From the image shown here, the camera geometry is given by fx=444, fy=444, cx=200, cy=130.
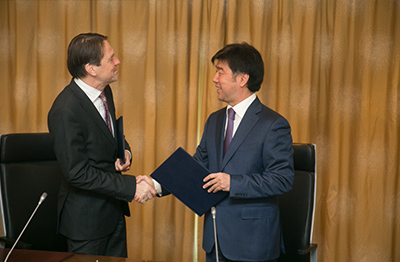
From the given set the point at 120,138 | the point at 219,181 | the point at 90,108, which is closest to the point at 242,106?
the point at 219,181

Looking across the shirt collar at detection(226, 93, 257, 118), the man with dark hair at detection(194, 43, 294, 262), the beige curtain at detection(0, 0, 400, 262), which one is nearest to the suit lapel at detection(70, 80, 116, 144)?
the man with dark hair at detection(194, 43, 294, 262)

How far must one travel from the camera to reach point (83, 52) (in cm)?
232

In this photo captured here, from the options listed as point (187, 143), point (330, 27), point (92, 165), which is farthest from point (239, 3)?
point (92, 165)

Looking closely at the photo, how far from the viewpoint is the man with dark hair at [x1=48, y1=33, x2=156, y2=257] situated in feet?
7.14

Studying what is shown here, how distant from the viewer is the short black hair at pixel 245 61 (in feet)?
7.56

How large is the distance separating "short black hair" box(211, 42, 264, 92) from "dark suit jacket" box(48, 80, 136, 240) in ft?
2.40

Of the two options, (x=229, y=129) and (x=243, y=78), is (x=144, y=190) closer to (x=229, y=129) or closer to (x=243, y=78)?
(x=229, y=129)

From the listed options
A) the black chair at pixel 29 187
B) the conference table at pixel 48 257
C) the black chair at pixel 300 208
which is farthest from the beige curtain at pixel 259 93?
the conference table at pixel 48 257

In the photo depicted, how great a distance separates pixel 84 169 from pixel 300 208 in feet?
4.14

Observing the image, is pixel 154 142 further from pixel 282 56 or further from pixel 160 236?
pixel 282 56

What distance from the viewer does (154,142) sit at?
376 cm

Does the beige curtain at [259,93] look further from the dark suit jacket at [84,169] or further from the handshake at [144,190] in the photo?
the dark suit jacket at [84,169]

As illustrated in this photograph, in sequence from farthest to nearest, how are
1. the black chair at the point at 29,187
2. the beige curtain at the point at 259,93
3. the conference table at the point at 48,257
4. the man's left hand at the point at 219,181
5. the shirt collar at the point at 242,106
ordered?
the beige curtain at the point at 259,93 < the black chair at the point at 29,187 < the shirt collar at the point at 242,106 < the man's left hand at the point at 219,181 < the conference table at the point at 48,257

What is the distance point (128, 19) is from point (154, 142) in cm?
108
